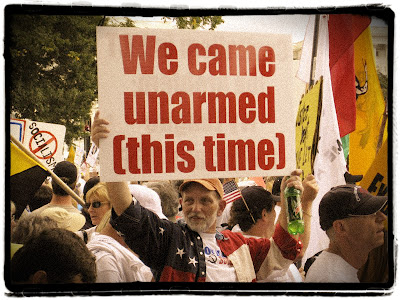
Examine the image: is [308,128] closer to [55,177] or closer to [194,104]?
[194,104]

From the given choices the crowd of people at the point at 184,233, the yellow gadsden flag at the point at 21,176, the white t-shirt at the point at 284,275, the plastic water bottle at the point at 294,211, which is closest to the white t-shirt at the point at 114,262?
the crowd of people at the point at 184,233

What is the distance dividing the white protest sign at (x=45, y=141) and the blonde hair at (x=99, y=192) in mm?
276

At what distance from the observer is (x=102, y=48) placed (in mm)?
3186

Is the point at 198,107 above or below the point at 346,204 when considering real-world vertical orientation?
above

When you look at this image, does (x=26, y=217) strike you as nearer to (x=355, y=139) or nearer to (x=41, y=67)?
(x=41, y=67)

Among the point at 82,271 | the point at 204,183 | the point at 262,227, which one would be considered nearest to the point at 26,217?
the point at 82,271

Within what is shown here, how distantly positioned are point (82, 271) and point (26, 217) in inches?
18.8

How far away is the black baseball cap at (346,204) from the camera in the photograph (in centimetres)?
334

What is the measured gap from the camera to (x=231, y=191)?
327 cm

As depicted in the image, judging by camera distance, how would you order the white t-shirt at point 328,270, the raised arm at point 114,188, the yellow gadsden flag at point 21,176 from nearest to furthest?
the raised arm at point 114,188 → the yellow gadsden flag at point 21,176 → the white t-shirt at point 328,270

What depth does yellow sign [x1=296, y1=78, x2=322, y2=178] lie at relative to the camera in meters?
3.33

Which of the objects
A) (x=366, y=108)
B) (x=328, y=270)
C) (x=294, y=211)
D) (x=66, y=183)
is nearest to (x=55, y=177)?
(x=66, y=183)

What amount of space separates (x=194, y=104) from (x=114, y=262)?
1.09m

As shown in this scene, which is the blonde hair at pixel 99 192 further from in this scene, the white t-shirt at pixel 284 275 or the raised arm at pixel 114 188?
the white t-shirt at pixel 284 275
